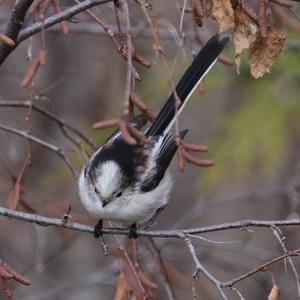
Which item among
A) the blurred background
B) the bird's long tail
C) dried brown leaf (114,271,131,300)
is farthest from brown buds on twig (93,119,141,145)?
the blurred background

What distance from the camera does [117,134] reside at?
4406 mm

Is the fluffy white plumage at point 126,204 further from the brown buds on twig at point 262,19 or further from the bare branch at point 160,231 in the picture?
the brown buds on twig at point 262,19

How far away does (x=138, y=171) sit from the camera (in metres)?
4.05

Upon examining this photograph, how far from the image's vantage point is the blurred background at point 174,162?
5117mm

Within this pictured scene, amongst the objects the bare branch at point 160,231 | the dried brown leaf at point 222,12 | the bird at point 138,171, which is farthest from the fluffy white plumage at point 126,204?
the dried brown leaf at point 222,12

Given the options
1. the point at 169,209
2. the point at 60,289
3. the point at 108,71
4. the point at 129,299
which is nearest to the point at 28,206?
the point at 129,299

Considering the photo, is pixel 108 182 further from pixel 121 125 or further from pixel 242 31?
pixel 121 125

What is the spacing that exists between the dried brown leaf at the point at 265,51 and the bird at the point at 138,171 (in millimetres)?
709

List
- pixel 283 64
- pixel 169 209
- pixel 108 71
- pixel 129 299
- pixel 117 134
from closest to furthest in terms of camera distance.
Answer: pixel 129 299 < pixel 117 134 < pixel 283 64 < pixel 108 71 < pixel 169 209

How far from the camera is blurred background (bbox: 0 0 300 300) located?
5.12 m

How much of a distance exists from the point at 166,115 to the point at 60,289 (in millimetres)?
2274

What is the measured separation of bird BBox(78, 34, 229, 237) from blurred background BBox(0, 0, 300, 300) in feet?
0.41

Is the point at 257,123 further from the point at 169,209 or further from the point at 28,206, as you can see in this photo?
the point at 169,209

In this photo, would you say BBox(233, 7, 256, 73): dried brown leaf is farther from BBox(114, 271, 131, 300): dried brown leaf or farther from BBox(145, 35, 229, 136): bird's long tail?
BBox(114, 271, 131, 300): dried brown leaf
